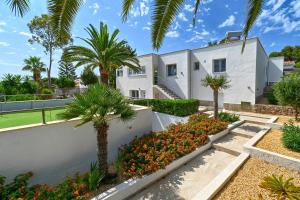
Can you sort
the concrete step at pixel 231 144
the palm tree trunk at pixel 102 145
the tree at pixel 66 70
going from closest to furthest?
the palm tree trunk at pixel 102 145, the concrete step at pixel 231 144, the tree at pixel 66 70

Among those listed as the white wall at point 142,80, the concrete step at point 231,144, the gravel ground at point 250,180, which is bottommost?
the gravel ground at point 250,180

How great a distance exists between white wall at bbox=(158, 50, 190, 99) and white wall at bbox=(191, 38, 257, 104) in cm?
105

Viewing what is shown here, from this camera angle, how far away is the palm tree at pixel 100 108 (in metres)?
5.64

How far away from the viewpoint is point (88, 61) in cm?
1371

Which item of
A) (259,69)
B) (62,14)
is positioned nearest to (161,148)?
(62,14)

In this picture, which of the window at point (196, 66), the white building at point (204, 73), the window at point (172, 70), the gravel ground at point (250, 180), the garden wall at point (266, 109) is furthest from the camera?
the window at point (172, 70)

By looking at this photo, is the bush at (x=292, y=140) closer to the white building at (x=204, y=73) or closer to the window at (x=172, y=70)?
the white building at (x=204, y=73)

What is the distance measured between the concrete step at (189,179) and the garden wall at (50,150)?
310cm

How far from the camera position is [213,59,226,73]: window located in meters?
17.9

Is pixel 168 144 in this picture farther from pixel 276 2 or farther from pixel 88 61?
pixel 88 61

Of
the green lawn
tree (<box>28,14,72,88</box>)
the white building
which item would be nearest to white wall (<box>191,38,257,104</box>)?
the white building

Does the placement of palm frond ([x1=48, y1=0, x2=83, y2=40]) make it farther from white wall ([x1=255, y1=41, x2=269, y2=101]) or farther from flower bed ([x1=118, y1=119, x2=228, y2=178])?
white wall ([x1=255, y1=41, x2=269, y2=101])

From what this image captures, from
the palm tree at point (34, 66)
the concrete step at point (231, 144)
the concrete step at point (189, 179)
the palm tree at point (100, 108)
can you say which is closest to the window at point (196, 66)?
the concrete step at point (231, 144)

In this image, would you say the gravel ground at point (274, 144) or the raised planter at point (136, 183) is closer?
the raised planter at point (136, 183)
